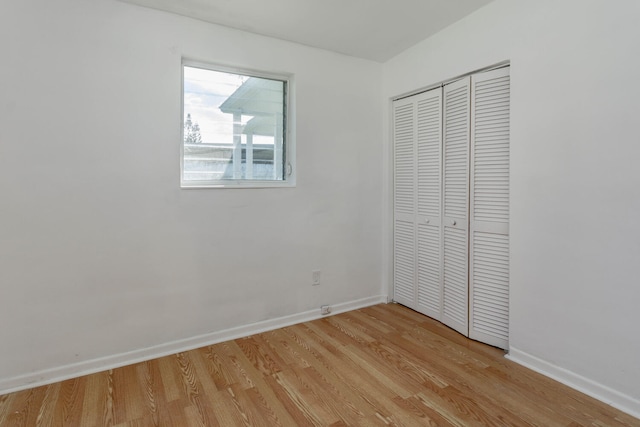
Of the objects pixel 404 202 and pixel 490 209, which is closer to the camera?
pixel 490 209

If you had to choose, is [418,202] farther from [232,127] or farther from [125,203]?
[125,203]

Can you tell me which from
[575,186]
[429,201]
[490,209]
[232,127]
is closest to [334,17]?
[232,127]

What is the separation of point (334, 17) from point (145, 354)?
277cm

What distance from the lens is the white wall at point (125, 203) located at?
6.51ft

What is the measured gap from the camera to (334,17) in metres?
2.45

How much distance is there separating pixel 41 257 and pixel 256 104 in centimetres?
184

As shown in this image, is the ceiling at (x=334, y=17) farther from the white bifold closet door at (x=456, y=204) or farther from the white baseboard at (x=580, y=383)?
the white baseboard at (x=580, y=383)

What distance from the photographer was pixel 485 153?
2.43 meters

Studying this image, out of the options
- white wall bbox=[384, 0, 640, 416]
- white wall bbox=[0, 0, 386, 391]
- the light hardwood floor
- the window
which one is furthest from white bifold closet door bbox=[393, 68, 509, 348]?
the window

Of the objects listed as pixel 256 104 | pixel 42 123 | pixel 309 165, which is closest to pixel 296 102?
pixel 256 104

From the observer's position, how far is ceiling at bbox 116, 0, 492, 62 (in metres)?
2.27

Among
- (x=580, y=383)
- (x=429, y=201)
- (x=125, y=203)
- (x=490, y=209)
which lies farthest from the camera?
(x=429, y=201)

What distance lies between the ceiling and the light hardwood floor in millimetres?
2429

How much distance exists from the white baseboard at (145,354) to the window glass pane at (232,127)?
1212 mm
